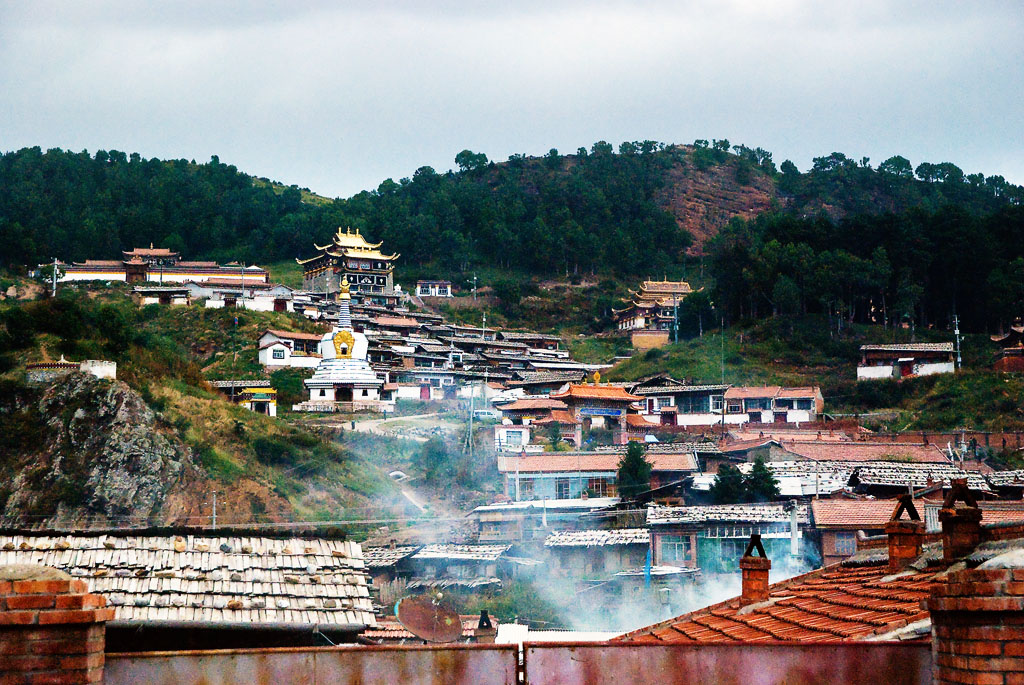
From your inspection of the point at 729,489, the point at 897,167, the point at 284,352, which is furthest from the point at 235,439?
the point at 897,167

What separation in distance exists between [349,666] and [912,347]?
58.8m

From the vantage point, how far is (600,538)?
34.7 metres

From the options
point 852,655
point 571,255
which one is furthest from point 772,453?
point 571,255

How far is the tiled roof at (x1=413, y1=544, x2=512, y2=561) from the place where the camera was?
34.4m

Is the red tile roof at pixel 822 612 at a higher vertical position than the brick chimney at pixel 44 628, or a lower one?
lower

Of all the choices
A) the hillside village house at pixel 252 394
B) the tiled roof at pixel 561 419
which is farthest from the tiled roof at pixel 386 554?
the hillside village house at pixel 252 394

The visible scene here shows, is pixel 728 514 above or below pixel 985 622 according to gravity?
below

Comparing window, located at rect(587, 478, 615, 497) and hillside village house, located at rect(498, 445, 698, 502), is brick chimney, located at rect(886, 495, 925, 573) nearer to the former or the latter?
hillside village house, located at rect(498, 445, 698, 502)

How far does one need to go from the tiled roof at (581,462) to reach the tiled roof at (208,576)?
3242 cm

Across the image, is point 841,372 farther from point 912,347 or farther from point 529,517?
point 529,517

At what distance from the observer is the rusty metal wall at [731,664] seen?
5.36m

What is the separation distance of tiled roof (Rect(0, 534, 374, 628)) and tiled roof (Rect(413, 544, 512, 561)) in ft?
78.6

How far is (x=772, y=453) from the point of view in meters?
45.0

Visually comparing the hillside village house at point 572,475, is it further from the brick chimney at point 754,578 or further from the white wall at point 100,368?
the brick chimney at point 754,578
